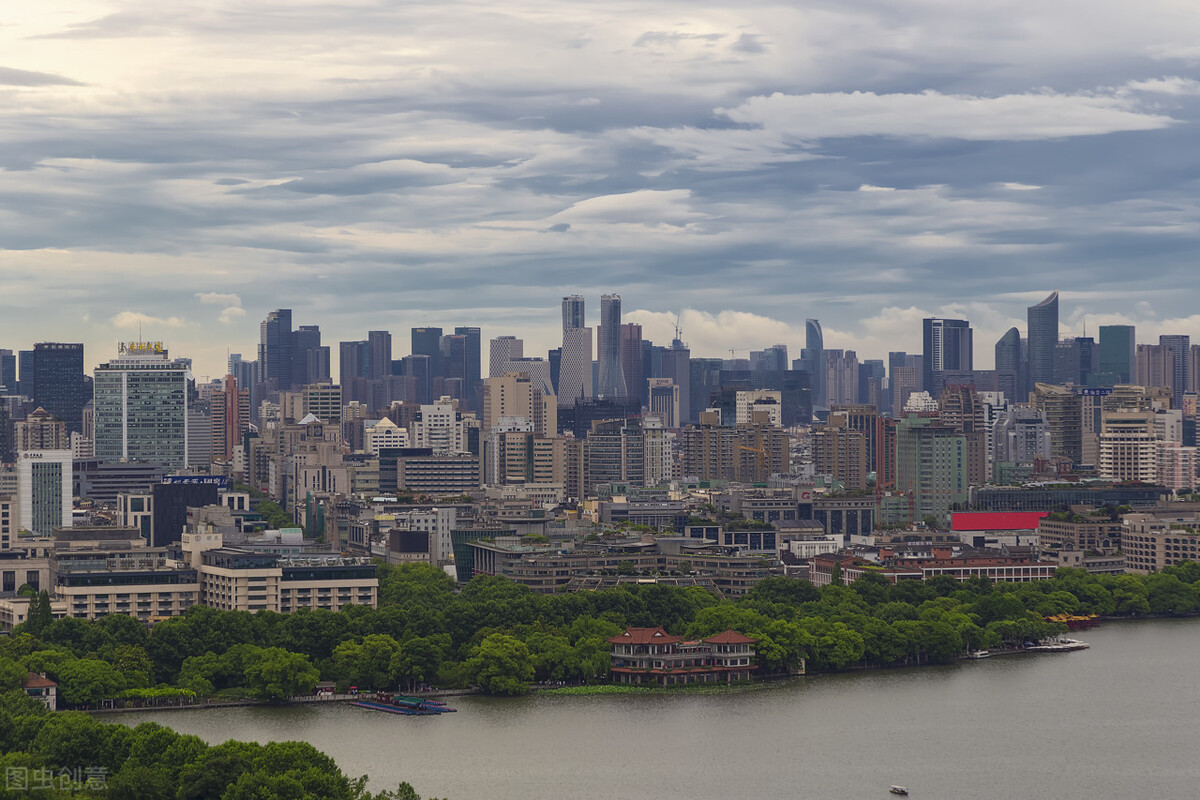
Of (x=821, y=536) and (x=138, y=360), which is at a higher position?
(x=138, y=360)

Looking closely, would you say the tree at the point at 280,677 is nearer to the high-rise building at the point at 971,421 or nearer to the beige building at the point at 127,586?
the beige building at the point at 127,586

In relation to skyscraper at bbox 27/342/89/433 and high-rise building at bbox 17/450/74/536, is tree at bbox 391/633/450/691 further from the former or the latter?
skyscraper at bbox 27/342/89/433

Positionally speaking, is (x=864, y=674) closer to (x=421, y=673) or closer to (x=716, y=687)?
(x=716, y=687)

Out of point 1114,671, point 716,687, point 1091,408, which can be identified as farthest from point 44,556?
point 1091,408

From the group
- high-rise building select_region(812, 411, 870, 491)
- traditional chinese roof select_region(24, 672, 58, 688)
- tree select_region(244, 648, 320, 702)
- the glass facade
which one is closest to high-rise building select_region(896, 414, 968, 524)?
high-rise building select_region(812, 411, 870, 491)

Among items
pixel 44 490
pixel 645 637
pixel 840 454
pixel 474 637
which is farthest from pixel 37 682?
pixel 840 454
